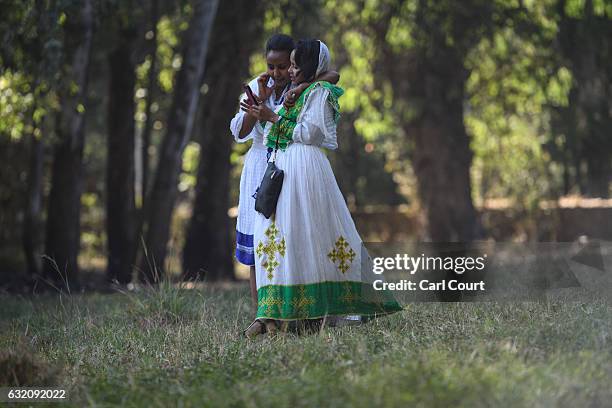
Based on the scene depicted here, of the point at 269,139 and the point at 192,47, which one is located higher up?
the point at 192,47

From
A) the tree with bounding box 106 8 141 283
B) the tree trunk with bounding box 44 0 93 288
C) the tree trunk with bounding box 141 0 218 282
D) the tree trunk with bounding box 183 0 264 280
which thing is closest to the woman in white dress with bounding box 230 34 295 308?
the tree trunk with bounding box 44 0 93 288

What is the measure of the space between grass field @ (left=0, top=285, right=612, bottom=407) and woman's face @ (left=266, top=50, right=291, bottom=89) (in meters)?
1.90

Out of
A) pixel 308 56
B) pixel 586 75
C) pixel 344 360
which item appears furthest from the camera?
pixel 586 75

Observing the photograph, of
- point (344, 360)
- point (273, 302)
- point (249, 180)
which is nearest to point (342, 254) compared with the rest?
point (273, 302)

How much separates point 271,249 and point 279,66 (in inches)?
53.5

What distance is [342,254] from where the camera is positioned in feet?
25.3

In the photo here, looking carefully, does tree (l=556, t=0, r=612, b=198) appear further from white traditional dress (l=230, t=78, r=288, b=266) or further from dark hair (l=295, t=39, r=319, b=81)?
dark hair (l=295, t=39, r=319, b=81)

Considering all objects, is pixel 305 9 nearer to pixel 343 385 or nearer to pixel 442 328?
pixel 442 328

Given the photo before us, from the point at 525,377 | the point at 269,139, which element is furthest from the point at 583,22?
the point at 525,377

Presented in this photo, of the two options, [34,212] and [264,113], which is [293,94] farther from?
[34,212]

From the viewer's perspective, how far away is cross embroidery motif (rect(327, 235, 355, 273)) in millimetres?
7680

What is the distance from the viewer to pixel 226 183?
719 inches

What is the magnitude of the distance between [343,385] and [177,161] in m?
10.4

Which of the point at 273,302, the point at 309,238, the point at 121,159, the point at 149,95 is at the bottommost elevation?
the point at 273,302
